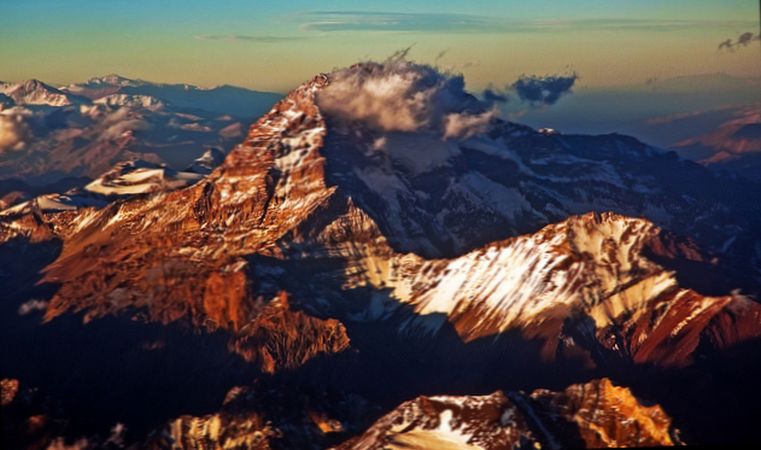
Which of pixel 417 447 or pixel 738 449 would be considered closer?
pixel 738 449

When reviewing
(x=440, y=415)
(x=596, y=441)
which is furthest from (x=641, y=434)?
(x=440, y=415)

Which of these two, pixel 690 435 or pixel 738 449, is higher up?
pixel 738 449

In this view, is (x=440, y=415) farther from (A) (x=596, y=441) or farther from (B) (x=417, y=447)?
(A) (x=596, y=441)

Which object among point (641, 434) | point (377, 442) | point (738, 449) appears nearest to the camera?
point (738, 449)

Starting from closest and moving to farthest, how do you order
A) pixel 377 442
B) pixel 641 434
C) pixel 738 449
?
pixel 738 449, pixel 641 434, pixel 377 442

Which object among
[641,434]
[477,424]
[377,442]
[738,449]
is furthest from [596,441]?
[738,449]

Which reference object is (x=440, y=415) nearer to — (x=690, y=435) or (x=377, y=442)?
(x=377, y=442)
